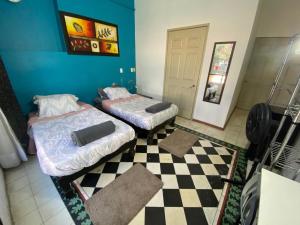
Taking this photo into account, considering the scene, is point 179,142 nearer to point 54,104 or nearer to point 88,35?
point 54,104

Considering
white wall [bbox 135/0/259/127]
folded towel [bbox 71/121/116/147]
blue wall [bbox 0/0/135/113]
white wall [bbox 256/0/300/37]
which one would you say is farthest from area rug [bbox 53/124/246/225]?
white wall [bbox 256/0/300/37]

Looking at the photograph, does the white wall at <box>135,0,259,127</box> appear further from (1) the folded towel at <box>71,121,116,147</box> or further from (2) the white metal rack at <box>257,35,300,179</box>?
(1) the folded towel at <box>71,121,116,147</box>

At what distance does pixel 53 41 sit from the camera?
2.58 meters

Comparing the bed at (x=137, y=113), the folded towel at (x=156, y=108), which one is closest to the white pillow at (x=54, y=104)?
the bed at (x=137, y=113)

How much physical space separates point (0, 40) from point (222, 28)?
3.90 m

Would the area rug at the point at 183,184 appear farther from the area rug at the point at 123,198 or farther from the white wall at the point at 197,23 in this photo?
the white wall at the point at 197,23

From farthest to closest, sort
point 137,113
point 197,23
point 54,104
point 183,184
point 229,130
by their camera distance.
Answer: point 229,130 < point 197,23 < point 137,113 < point 54,104 < point 183,184

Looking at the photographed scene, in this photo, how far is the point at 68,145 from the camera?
1655 millimetres

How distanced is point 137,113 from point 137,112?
5cm

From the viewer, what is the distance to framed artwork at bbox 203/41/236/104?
270 cm

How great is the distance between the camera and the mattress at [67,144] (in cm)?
143

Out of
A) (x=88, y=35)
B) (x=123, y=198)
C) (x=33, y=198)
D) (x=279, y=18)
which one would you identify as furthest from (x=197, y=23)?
(x=33, y=198)

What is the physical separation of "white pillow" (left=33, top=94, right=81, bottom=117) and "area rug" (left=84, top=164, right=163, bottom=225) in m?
1.68

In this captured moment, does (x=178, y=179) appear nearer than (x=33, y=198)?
No
